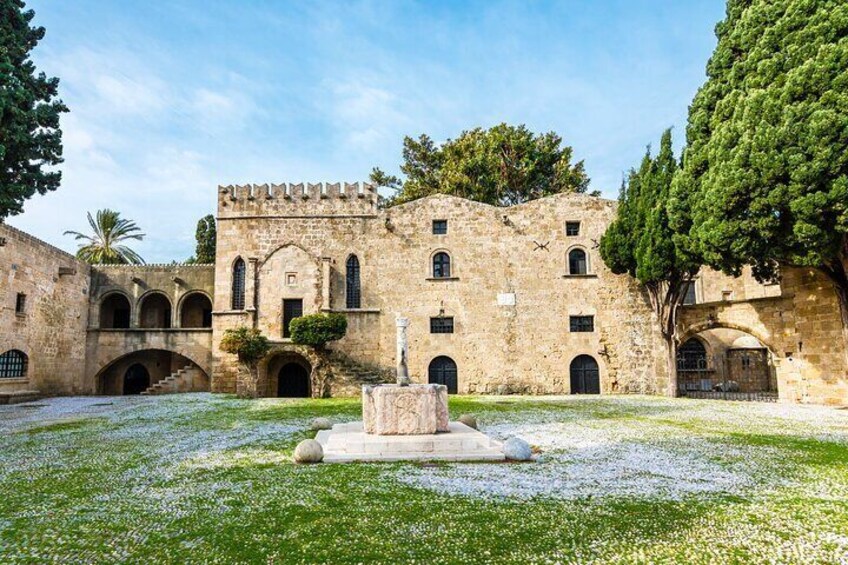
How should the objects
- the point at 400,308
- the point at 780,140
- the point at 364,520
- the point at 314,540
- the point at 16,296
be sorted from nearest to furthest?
1. the point at 314,540
2. the point at 364,520
3. the point at 780,140
4. the point at 16,296
5. the point at 400,308

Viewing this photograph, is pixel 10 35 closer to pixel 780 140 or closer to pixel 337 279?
pixel 337 279

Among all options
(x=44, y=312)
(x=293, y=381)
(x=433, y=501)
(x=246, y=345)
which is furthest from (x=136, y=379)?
(x=433, y=501)

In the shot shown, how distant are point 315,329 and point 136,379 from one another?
13.8 m

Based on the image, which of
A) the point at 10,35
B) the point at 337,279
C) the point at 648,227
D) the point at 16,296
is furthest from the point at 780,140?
the point at 16,296

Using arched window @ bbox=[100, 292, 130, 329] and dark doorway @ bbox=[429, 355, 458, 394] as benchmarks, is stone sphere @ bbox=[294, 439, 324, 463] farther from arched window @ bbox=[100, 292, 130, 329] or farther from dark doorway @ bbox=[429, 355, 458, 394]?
arched window @ bbox=[100, 292, 130, 329]

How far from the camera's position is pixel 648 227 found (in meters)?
20.6

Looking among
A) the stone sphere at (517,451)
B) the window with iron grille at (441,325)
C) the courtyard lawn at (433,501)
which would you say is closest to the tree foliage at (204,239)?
the window with iron grille at (441,325)

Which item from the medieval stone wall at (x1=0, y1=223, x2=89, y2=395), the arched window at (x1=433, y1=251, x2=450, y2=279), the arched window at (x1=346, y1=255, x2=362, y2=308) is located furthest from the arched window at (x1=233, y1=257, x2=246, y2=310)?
the arched window at (x1=433, y1=251, x2=450, y2=279)

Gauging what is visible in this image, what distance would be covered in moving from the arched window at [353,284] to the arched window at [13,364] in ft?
43.8

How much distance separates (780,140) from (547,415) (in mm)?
9742

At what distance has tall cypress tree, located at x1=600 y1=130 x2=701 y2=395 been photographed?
19.9 meters

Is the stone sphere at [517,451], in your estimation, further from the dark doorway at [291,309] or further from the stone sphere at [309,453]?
the dark doorway at [291,309]

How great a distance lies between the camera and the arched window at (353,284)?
24.2 m

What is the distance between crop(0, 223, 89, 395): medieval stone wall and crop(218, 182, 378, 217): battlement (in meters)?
7.44
